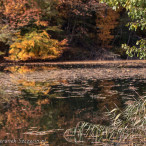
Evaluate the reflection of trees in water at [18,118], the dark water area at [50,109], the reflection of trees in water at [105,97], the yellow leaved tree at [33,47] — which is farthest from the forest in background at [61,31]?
the reflection of trees in water at [18,118]

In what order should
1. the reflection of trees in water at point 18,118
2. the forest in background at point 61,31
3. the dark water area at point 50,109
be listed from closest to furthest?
1. the dark water area at point 50,109
2. the reflection of trees in water at point 18,118
3. the forest in background at point 61,31

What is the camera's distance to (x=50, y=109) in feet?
21.0

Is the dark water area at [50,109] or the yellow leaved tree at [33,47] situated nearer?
the dark water area at [50,109]

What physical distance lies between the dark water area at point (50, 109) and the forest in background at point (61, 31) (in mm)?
11568

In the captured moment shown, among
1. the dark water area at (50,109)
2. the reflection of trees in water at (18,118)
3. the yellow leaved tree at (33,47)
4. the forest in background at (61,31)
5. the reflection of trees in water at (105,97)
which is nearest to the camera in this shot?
the dark water area at (50,109)

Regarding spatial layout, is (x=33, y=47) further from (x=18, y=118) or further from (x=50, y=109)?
(x=18, y=118)

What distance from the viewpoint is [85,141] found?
13.9 feet

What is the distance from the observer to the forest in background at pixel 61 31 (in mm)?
22891

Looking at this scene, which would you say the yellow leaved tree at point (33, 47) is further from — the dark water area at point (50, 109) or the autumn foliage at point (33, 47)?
the dark water area at point (50, 109)

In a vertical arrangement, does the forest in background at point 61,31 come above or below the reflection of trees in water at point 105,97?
above

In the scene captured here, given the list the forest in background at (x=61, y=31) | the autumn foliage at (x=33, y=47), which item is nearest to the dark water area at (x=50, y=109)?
the forest in background at (x=61, y=31)

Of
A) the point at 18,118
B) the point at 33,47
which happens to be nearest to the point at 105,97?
the point at 18,118

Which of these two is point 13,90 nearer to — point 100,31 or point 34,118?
point 34,118

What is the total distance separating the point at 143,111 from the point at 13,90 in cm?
491
